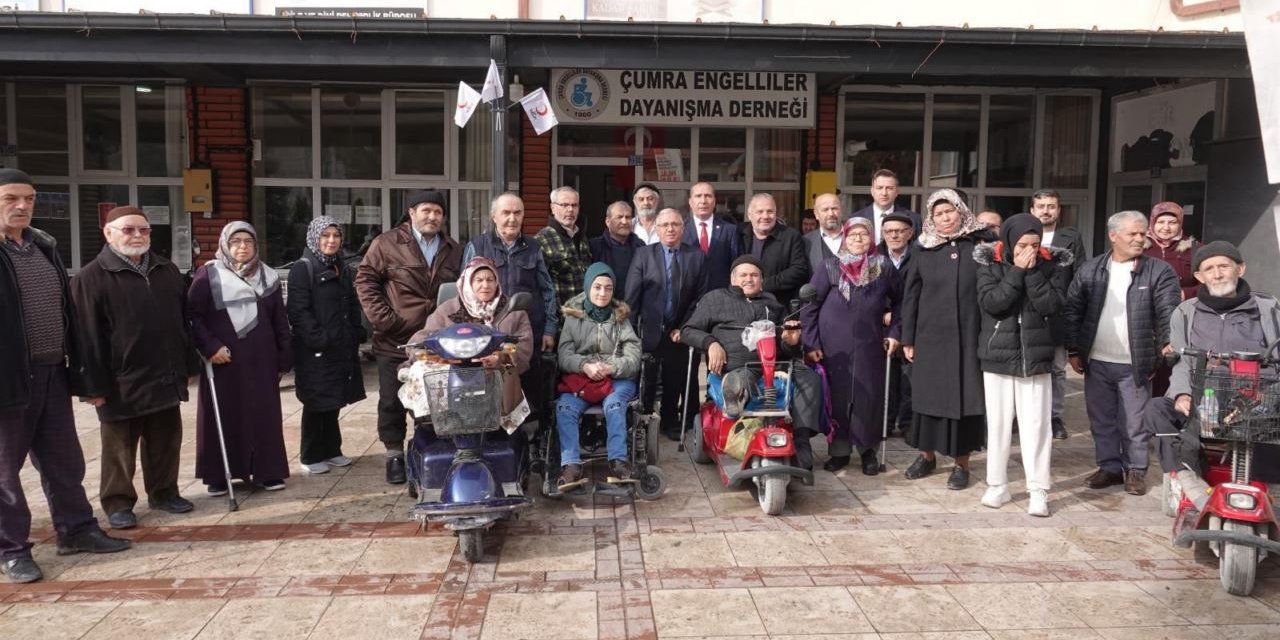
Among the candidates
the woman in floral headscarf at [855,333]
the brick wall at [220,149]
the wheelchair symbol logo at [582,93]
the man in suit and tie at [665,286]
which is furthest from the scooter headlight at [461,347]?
the brick wall at [220,149]

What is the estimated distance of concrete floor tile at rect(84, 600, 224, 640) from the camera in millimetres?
3660

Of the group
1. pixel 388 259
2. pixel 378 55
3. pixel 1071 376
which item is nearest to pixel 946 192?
pixel 388 259

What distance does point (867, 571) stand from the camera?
4.34 metres

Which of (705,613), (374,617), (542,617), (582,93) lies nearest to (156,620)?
(374,617)

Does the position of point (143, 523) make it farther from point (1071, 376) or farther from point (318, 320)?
point (1071, 376)

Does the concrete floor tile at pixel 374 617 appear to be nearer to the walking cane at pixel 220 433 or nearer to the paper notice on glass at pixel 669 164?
the walking cane at pixel 220 433

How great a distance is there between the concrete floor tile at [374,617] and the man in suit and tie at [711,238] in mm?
3448

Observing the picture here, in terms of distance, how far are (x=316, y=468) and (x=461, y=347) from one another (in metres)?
2.37

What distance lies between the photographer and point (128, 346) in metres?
4.80

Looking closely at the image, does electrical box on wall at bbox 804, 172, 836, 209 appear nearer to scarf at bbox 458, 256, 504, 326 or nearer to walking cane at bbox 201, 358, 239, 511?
scarf at bbox 458, 256, 504, 326

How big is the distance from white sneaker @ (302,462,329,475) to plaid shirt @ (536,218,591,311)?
197 centimetres

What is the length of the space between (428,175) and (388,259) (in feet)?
20.2

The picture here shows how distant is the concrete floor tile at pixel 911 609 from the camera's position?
3729 mm

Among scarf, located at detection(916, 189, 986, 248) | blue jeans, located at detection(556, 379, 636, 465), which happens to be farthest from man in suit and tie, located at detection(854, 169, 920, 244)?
blue jeans, located at detection(556, 379, 636, 465)
